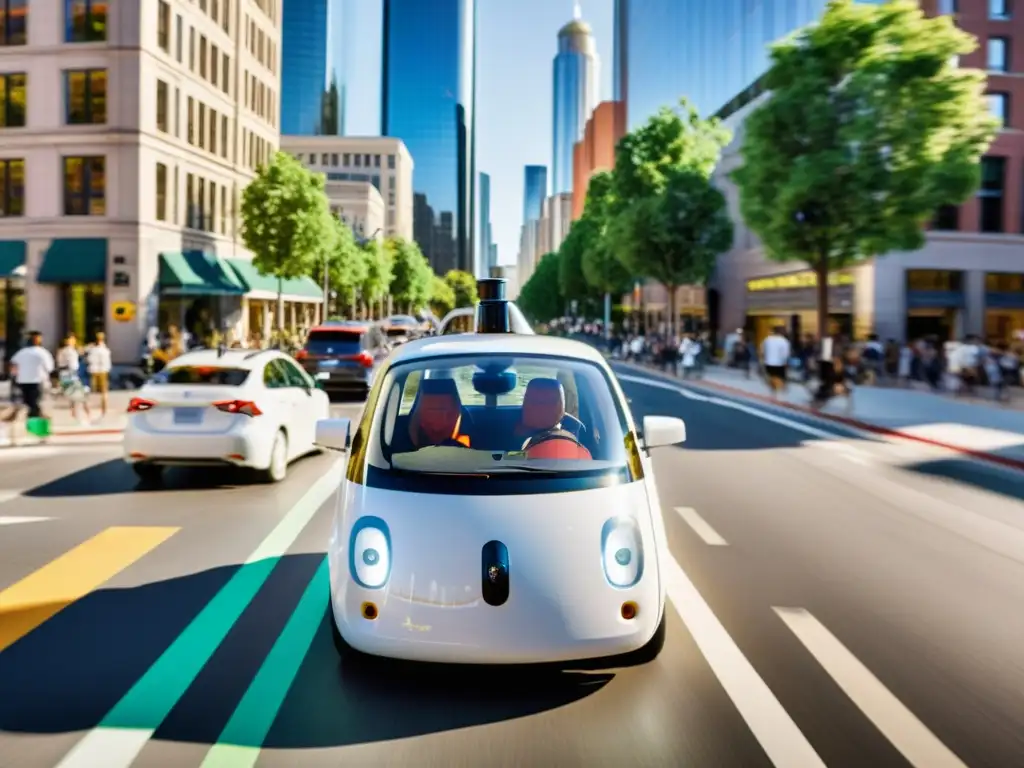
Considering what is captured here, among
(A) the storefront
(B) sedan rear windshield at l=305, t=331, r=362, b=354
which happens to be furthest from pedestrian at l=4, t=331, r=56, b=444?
(A) the storefront

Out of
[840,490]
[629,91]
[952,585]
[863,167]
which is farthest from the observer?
[629,91]

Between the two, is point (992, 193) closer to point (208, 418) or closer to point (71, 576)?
point (208, 418)

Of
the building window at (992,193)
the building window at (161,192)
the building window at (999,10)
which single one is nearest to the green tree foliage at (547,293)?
the building window at (992,193)

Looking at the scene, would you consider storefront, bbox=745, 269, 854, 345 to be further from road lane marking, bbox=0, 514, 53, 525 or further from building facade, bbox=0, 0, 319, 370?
road lane marking, bbox=0, 514, 53, 525

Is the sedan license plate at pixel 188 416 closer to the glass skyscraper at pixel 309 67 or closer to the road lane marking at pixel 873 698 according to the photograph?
the road lane marking at pixel 873 698

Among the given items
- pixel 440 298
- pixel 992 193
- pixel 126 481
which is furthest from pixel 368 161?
pixel 126 481

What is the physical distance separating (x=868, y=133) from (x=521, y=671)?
88.6 feet

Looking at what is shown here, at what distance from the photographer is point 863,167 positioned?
2850 centimetres

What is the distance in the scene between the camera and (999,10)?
42.3 metres

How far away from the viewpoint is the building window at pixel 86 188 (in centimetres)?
3988

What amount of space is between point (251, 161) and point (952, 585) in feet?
172

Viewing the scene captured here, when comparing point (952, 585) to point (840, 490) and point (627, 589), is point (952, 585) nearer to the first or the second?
point (627, 589)

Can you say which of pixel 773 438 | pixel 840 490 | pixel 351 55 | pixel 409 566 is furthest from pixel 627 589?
pixel 351 55

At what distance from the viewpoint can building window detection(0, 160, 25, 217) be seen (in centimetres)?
4031
